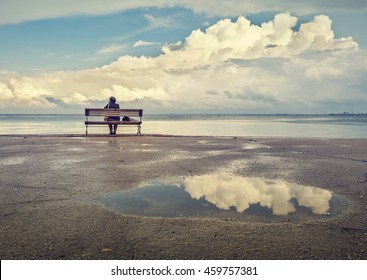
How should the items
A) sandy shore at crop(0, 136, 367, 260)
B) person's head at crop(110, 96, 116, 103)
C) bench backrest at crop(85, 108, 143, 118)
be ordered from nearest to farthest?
sandy shore at crop(0, 136, 367, 260)
bench backrest at crop(85, 108, 143, 118)
person's head at crop(110, 96, 116, 103)

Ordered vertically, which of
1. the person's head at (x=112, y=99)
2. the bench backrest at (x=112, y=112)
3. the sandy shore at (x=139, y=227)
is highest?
the person's head at (x=112, y=99)

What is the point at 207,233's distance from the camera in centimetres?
399

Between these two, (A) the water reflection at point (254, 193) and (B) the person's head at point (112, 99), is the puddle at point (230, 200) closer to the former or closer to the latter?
(A) the water reflection at point (254, 193)

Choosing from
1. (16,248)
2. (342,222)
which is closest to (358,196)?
(342,222)

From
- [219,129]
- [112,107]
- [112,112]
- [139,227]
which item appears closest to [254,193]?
[139,227]

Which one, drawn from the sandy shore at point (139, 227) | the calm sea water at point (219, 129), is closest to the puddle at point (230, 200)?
the sandy shore at point (139, 227)

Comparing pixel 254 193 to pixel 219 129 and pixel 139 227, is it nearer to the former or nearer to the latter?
pixel 139 227

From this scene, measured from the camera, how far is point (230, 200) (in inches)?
220

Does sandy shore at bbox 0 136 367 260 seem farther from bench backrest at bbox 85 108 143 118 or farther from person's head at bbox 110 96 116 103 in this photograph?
person's head at bbox 110 96 116 103

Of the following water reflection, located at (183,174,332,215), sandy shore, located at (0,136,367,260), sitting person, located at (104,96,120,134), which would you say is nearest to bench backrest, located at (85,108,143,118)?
sitting person, located at (104,96,120,134)

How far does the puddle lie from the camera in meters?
4.83

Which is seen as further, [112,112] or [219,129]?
[219,129]

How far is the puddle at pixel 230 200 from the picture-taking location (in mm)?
4828

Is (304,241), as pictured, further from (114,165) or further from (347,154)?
(347,154)
